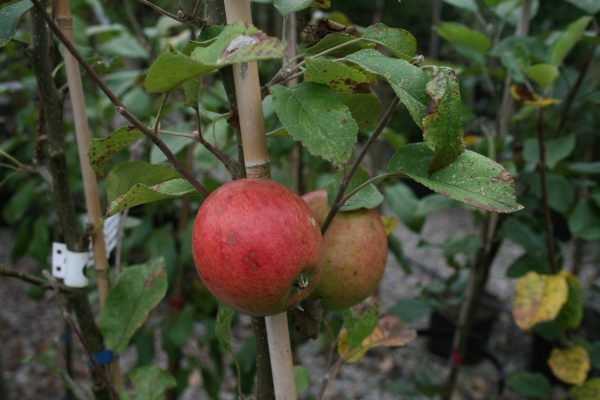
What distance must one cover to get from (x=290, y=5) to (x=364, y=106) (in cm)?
12

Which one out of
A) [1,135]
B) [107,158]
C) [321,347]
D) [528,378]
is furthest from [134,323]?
[1,135]

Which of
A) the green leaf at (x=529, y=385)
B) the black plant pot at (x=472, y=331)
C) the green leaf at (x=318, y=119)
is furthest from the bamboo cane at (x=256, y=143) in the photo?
the black plant pot at (x=472, y=331)

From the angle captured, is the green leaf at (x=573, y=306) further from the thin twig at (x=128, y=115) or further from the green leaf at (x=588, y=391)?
the thin twig at (x=128, y=115)

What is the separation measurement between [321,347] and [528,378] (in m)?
0.68

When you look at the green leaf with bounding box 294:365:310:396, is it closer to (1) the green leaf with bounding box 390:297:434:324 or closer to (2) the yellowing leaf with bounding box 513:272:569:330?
(2) the yellowing leaf with bounding box 513:272:569:330

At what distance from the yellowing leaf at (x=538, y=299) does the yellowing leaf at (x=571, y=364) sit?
15 cm

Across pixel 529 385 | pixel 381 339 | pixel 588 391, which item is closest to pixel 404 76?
pixel 381 339

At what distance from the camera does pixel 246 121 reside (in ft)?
1.50

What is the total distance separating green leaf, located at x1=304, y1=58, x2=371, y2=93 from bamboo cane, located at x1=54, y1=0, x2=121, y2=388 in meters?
0.39

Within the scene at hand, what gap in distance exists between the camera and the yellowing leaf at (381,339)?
680 millimetres

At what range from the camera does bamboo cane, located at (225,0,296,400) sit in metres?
0.45

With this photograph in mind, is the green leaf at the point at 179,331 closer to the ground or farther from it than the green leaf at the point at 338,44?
closer to the ground

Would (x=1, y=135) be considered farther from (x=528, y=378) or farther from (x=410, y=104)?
(x=410, y=104)

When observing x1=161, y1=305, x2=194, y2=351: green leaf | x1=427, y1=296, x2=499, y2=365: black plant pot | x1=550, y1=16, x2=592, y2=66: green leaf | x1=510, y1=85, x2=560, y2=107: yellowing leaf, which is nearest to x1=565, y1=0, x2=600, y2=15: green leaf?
x1=550, y1=16, x2=592, y2=66: green leaf
